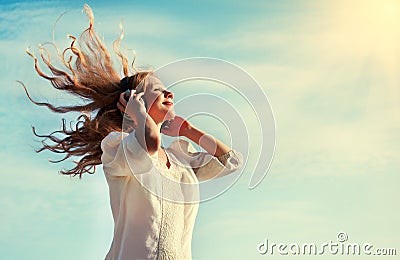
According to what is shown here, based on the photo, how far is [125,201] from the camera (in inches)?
167

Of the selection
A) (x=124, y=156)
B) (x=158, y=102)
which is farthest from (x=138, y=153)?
(x=158, y=102)

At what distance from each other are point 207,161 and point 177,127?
0.30m

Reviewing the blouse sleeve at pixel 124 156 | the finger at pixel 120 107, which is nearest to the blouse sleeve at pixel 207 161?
the finger at pixel 120 107

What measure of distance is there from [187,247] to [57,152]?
1.22 m

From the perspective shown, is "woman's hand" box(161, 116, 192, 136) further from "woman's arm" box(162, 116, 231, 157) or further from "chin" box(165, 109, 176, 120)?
"chin" box(165, 109, 176, 120)

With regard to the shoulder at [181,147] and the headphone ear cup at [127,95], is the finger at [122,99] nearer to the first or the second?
the headphone ear cup at [127,95]

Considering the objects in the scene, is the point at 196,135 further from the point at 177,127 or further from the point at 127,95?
the point at 127,95

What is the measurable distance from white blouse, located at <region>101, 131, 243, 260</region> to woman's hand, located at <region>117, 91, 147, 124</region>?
13 centimetres

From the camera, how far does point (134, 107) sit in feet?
14.1

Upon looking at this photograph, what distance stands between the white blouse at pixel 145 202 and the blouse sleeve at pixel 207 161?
165 mm

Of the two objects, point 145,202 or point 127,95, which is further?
point 127,95

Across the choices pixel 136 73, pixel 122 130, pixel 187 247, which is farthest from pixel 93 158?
pixel 187 247

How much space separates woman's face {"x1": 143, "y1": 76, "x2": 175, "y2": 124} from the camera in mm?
4430

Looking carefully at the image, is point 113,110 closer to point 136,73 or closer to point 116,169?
point 136,73
